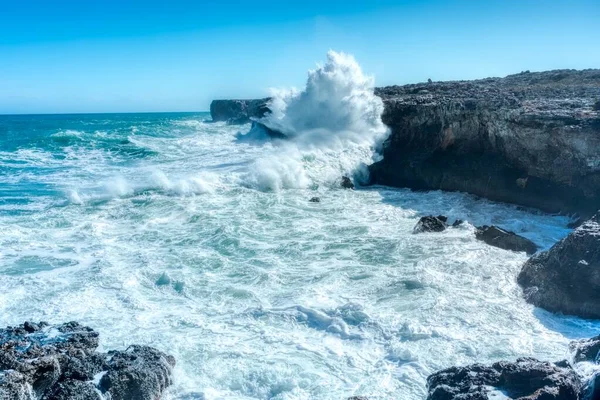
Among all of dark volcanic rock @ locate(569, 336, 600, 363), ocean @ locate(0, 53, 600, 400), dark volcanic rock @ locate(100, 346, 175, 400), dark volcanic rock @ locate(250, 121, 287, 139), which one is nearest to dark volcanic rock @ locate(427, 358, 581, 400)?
ocean @ locate(0, 53, 600, 400)

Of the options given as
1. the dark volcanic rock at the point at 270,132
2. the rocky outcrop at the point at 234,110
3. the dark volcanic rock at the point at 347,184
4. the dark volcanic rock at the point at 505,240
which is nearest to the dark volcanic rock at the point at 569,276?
the dark volcanic rock at the point at 505,240

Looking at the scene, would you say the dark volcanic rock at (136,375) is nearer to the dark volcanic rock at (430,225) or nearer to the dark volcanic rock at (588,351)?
the dark volcanic rock at (588,351)

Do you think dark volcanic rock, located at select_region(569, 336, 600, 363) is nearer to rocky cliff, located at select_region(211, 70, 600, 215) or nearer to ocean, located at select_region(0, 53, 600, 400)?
ocean, located at select_region(0, 53, 600, 400)

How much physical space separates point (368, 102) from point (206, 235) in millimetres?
15247

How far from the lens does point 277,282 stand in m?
9.29

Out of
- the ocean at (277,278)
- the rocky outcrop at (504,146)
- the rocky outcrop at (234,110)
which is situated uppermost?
the rocky outcrop at (234,110)

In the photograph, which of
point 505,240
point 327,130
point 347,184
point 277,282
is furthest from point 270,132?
point 277,282

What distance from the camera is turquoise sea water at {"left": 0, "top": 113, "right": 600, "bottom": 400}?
648 cm

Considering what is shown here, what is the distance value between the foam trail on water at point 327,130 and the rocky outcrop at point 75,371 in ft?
39.4

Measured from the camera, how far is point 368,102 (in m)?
25.0

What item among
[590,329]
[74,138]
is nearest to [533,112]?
[590,329]

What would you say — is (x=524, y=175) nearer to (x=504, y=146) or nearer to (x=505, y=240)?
(x=504, y=146)

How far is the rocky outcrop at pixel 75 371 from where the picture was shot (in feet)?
17.4

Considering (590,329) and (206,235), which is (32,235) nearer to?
(206,235)
